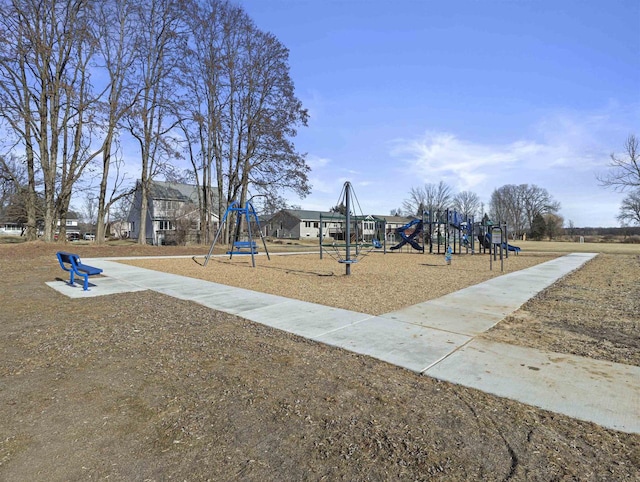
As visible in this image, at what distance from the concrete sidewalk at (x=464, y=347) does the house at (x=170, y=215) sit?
2536 cm

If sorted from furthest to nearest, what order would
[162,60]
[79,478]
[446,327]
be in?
[162,60] < [446,327] < [79,478]

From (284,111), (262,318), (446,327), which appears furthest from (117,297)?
(284,111)

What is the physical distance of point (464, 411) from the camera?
2.82 meters

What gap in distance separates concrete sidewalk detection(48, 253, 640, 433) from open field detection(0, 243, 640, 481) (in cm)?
29

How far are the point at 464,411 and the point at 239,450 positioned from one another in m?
1.74

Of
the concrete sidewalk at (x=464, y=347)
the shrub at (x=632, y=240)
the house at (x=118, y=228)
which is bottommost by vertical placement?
the concrete sidewalk at (x=464, y=347)

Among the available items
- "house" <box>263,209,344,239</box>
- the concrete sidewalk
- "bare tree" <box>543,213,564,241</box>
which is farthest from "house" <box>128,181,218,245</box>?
"bare tree" <box>543,213,564,241</box>

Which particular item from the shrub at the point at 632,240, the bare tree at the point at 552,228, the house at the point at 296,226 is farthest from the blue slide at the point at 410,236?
the bare tree at the point at 552,228

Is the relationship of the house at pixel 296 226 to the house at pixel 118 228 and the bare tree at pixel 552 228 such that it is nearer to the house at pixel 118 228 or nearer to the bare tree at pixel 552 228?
the house at pixel 118 228

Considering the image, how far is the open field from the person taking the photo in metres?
2.15

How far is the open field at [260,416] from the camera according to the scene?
7.07 feet

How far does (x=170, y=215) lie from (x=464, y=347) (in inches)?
1888

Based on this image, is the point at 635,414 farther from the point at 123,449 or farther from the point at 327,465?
the point at 123,449

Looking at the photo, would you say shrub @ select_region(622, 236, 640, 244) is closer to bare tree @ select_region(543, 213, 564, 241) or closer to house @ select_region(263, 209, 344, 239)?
bare tree @ select_region(543, 213, 564, 241)
